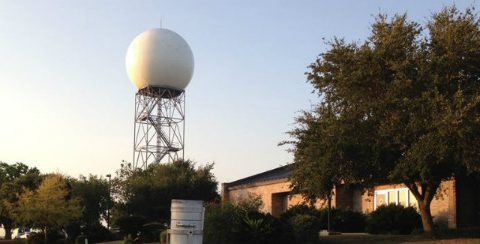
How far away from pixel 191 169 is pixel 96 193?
8012mm

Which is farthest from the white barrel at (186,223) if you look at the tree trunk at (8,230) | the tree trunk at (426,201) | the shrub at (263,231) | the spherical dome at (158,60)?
the tree trunk at (8,230)

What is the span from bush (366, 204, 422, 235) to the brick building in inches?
46.0

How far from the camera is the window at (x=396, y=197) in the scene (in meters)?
34.0

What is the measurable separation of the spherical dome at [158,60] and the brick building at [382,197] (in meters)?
11.6

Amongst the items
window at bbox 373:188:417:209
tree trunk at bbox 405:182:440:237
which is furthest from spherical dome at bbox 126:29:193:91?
tree trunk at bbox 405:182:440:237

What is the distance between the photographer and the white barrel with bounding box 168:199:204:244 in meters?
15.3

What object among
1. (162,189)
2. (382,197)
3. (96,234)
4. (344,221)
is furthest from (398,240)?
(162,189)

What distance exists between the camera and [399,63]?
861 inches

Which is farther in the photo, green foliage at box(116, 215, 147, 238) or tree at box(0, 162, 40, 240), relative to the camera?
tree at box(0, 162, 40, 240)

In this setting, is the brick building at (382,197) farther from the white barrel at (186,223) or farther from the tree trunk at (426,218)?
the white barrel at (186,223)

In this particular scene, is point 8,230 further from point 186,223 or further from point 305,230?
point 186,223

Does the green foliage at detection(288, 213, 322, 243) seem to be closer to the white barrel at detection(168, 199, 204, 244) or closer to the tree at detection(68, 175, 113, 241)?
the white barrel at detection(168, 199, 204, 244)

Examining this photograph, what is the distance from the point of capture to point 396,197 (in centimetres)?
3512

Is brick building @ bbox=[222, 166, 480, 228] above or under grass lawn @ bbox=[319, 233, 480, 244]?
above
